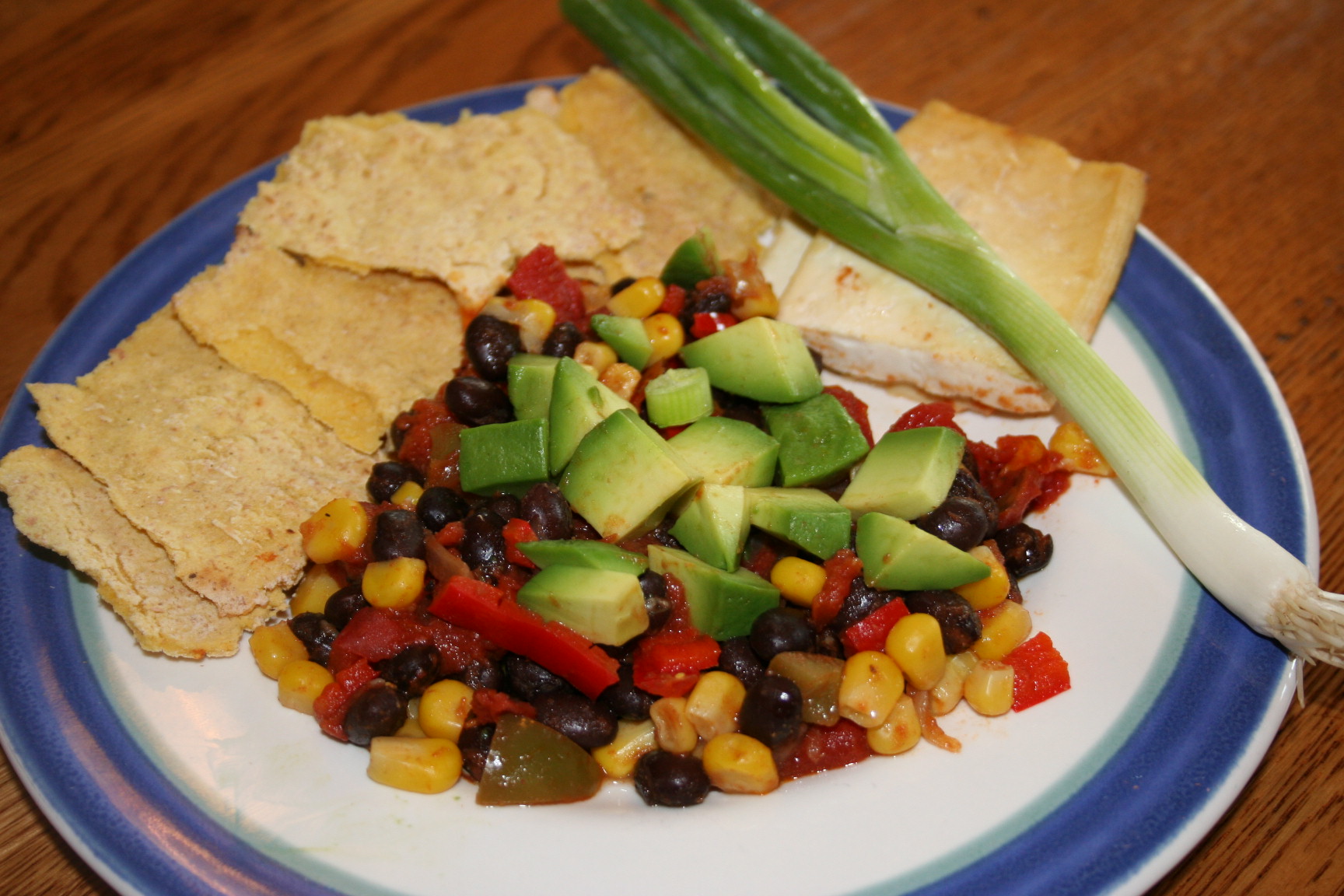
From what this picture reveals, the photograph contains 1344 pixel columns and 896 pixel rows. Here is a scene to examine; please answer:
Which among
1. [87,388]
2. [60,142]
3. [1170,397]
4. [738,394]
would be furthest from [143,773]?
[60,142]

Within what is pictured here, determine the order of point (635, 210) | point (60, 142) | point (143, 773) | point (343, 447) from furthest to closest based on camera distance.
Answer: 1. point (60, 142)
2. point (635, 210)
3. point (343, 447)
4. point (143, 773)

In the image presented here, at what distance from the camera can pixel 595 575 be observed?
259 centimetres

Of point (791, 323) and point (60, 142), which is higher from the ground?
point (60, 142)

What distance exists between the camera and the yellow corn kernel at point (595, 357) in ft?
10.7

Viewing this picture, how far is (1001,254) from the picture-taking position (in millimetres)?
3682

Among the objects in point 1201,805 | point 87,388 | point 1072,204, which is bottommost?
point 1201,805

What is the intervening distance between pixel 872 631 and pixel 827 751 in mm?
357

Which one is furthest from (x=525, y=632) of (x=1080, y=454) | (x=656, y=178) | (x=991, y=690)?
(x=656, y=178)

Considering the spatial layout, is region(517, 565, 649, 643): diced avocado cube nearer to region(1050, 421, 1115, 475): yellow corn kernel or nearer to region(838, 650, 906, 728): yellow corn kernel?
region(838, 650, 906, 728): yellow corn kernel

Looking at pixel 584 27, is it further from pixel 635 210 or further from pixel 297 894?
pixel 297 894

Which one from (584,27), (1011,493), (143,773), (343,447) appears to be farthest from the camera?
(584,27)

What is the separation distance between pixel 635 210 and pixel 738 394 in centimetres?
111

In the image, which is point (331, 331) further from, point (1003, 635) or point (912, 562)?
point (1003, 635)

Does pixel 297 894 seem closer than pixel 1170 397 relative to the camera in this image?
Yes
